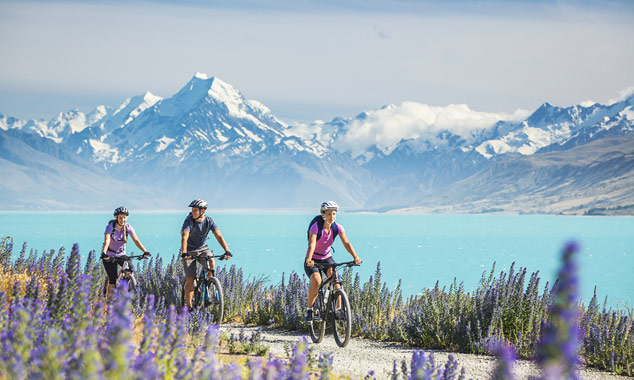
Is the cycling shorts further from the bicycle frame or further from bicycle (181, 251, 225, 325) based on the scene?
the bicycle frame

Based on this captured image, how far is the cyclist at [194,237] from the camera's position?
10539mm

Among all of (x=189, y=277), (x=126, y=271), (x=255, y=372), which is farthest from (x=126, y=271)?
(x=255, y=372)

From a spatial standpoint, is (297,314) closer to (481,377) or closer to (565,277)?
(481,377)

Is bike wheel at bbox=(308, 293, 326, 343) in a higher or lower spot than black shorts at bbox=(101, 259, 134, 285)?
lower

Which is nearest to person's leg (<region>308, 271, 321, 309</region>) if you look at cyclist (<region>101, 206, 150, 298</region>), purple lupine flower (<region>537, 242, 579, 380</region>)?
cyclist (<region>101, 206, 150, 298</region>)

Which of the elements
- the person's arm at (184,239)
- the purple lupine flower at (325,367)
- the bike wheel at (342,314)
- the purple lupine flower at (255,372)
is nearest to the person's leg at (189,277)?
the person's arm at (184,239)

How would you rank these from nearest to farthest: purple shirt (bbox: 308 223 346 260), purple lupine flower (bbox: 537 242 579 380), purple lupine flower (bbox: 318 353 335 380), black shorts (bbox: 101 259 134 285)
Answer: purple lupine flower (bbox: 537 242 579 380), purple lupine flower (bbox: 318 353 335 380), purple shirt (bbox: 308 223 346 260), black shorts (bbox: 101 259 134 285)

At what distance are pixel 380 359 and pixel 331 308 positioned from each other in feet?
4.74

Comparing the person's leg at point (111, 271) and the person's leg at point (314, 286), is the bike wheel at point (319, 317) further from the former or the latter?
the person's leg at point (111, 271)

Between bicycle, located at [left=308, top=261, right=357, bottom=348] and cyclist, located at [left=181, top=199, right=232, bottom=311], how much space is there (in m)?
1.80

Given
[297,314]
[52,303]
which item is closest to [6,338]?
[52,303]

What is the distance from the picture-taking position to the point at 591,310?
30.0 feet

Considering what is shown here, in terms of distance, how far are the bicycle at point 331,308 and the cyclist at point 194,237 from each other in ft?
5.91

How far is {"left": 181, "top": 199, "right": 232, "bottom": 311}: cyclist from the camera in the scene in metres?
10.5
